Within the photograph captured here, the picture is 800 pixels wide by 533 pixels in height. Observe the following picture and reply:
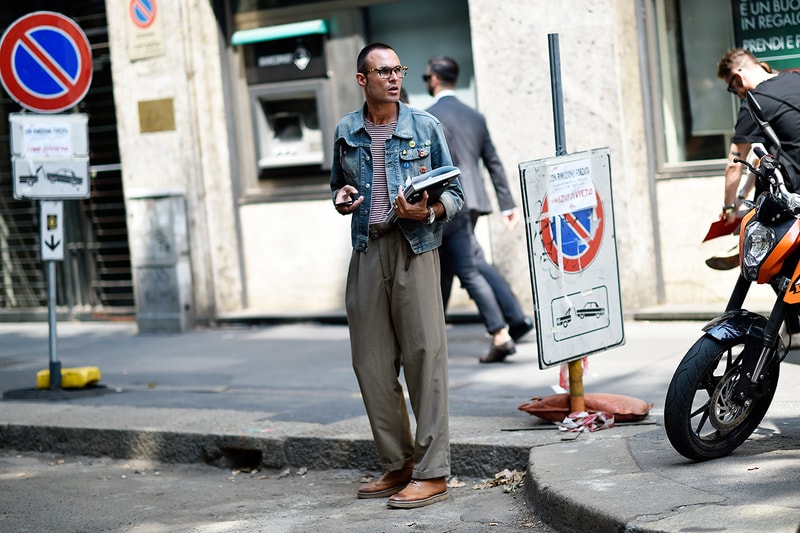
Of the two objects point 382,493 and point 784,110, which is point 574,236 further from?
point 382,493

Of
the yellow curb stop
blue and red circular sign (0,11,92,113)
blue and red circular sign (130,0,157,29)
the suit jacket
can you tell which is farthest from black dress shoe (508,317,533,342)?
blue and red circular sign (130,0,157,29)

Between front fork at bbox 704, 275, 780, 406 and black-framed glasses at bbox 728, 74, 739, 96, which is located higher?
black-framed glasses at bbox 728, 74, 739, 96

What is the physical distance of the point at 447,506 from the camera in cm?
512

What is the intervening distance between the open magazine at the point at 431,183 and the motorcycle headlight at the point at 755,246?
1.17 meters

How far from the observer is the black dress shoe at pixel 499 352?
805 centimetres

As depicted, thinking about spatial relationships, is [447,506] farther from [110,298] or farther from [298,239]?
[110,298]

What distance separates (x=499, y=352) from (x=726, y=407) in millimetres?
3327

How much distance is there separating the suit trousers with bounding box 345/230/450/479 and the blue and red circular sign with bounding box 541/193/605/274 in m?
0.59

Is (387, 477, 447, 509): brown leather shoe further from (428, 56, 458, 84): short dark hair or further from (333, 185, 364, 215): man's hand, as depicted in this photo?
(428, 56, 458, 84): short dark hair

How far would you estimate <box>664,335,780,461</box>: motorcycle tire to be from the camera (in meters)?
4.64

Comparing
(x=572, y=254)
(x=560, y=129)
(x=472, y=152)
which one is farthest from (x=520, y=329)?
(x=560, y=129)

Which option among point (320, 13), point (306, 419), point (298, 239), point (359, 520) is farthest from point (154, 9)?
point (359, 520)

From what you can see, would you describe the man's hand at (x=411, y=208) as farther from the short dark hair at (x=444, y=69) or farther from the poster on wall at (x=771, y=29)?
the poster on wall at (x=771, y=29)

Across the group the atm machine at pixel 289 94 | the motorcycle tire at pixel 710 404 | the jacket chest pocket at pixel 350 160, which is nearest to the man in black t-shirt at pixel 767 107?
the motorcycle tire at pixel 710 404
